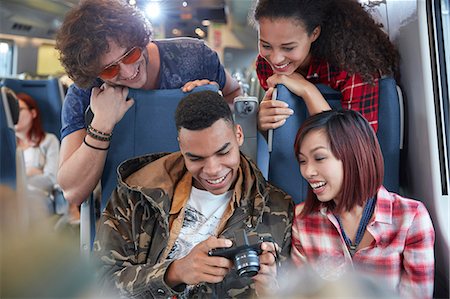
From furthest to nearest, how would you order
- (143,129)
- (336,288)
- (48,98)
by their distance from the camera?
(48,98) < (143,129) < (336,288)

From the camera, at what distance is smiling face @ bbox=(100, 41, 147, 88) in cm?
88

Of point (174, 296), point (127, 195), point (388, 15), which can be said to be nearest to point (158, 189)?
point (127, 195)

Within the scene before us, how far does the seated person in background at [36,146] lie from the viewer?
80cm

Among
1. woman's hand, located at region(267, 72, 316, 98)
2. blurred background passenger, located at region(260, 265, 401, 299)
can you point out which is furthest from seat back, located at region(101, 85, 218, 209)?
blurred background passenger, located at region(260, 265, 401, 299)

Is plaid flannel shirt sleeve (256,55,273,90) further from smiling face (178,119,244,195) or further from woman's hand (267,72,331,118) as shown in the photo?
smiling face (178,119,244,195)

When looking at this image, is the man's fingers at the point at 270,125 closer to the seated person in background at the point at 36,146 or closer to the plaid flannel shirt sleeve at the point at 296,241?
the plaid flannel shirt sleeve at the point at 296,241

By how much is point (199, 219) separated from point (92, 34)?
0.42 meters

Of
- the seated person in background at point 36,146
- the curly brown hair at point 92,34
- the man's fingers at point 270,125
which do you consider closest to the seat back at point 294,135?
the man's fingers at point 270,125

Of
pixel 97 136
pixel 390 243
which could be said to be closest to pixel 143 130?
pixel 97 136

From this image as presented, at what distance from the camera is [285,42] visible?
0.88 m

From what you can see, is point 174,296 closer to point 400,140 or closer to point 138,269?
point 138,269

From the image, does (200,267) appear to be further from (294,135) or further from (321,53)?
(321,53)

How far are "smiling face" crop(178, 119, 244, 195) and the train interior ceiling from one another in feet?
0.84

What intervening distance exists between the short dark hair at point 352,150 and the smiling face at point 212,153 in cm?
12
